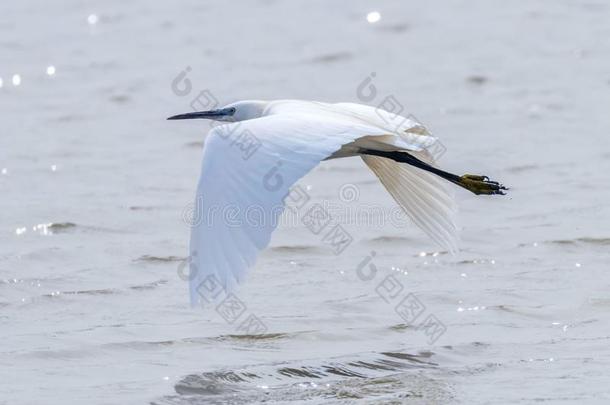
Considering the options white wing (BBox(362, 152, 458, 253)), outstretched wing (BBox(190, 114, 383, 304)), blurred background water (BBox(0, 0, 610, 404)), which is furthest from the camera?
white wing (BBox(362, 152, 458, 253))

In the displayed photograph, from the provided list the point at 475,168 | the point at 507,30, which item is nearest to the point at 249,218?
the point at 475,168

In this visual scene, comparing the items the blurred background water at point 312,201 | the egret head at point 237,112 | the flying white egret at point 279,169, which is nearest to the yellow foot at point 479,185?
the flying white egret at point 279,169

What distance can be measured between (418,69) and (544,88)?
48.1 inches

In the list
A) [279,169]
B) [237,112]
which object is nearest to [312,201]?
[237,112]

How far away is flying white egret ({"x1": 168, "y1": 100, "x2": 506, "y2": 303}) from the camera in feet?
16.4

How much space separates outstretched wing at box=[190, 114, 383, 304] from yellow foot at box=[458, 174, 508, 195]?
1291 millimetres

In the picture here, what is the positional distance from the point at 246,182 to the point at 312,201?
13.3 ft

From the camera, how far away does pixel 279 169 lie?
531cm

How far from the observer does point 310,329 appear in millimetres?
6914

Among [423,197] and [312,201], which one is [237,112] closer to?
[423,197]

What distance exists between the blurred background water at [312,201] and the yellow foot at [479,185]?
540mm

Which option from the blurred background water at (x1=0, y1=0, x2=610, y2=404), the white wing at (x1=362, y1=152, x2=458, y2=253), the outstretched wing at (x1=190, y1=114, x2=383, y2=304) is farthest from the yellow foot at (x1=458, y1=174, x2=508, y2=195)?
the outstretched wing at (x1=190, y1=114, x2=383, y2=304)

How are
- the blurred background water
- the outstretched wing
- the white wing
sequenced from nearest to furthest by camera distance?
the outstretched wing < the blurred background water < the white wing

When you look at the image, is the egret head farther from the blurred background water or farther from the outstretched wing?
the outstretched wing
